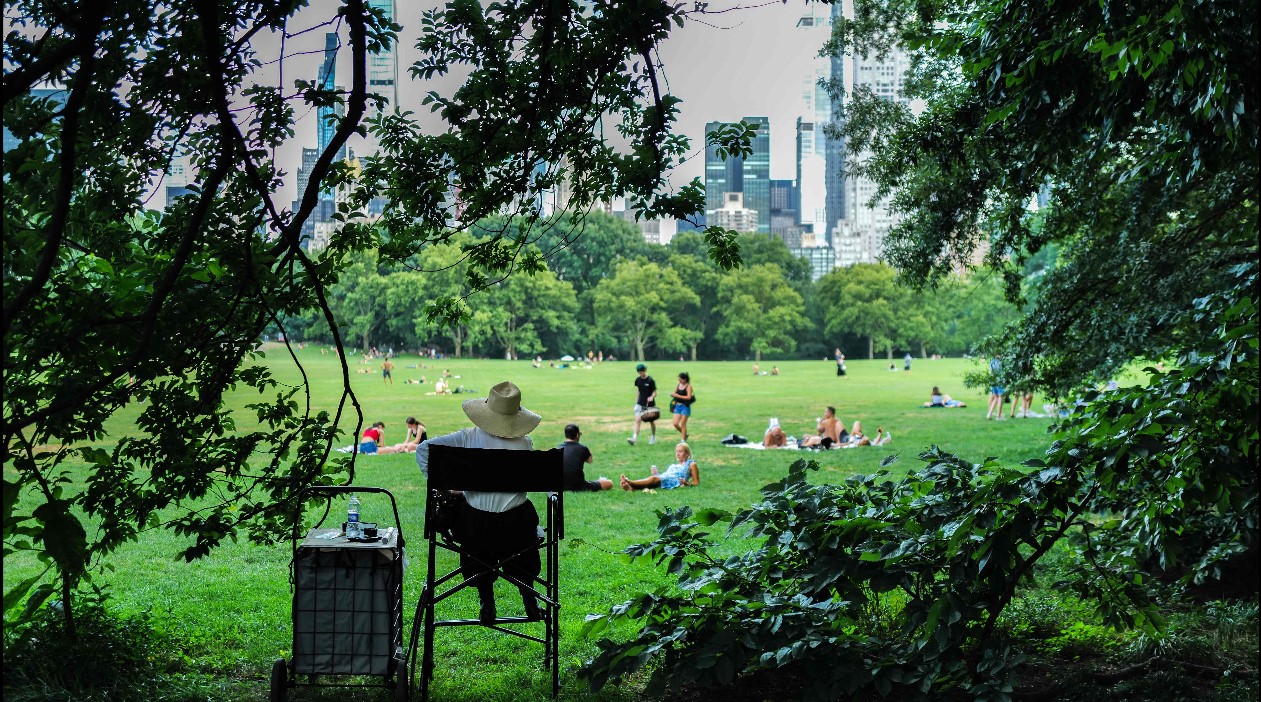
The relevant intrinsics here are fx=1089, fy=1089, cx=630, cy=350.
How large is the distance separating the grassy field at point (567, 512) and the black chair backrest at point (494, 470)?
911 millimetres

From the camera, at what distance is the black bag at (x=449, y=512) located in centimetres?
481

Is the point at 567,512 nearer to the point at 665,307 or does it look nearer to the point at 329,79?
the point at 329,79

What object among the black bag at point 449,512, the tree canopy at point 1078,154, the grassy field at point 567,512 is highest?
the tree canopy at point 1078,154

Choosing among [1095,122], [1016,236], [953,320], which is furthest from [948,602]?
[953,320]

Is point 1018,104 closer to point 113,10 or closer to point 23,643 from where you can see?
point 113,10

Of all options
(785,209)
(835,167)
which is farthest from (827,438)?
(785,209)

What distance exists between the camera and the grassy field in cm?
511

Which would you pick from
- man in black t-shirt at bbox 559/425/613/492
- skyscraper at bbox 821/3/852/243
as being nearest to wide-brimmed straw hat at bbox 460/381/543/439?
man in black t-shirt at bbox 559/425/613/492

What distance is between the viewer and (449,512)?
488cm

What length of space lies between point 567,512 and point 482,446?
5414 mm

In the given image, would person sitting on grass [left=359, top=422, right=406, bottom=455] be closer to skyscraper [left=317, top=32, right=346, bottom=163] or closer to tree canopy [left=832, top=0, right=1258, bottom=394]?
tree canopy [left=832, top=0, right=1258, bottom=394]

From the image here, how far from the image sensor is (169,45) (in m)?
4.10

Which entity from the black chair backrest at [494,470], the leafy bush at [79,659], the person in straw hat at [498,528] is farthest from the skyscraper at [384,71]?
the leafy bush at [79,659]

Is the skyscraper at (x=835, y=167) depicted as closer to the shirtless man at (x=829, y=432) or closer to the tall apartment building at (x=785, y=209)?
the shirtless man at (x=829, y=432)
